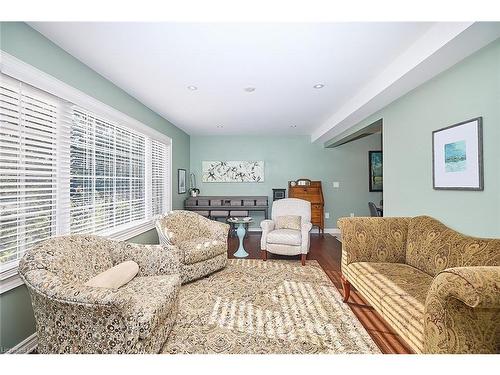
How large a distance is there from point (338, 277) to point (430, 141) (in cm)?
189

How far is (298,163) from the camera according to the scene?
598 cm

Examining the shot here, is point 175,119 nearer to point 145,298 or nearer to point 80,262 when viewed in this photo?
point 80,262

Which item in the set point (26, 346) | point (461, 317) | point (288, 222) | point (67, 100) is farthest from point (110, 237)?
point (461, 317)

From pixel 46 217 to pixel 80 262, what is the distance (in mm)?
661

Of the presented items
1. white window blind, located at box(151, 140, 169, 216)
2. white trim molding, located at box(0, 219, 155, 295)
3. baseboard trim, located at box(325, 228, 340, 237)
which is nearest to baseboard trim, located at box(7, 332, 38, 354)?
white trim molding, located at box(0, 219, 155, 295)

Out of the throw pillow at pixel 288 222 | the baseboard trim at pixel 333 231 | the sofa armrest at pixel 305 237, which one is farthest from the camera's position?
the baseboard trim at pixel 333 231

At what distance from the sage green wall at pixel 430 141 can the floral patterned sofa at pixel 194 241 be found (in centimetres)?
234

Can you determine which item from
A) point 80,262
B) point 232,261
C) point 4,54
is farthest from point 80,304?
point 232,261

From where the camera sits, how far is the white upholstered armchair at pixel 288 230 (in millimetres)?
3512

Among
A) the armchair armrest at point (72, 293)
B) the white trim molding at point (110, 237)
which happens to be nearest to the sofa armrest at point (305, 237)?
the white trim molding at point (110, 237)

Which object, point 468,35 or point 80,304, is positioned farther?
point 468,35

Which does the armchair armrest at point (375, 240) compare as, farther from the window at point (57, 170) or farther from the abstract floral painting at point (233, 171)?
the abstract floral painting at point (233, 171)

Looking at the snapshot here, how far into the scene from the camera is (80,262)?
1649 millimetres

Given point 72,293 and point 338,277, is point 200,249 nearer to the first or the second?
point 72,293
